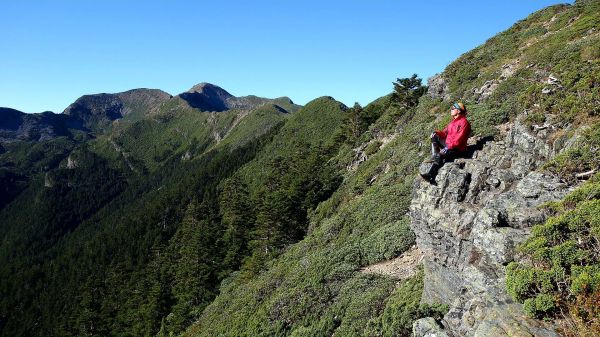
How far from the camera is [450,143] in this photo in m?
15.4

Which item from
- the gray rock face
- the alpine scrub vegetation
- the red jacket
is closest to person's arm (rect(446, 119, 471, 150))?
the red jacket

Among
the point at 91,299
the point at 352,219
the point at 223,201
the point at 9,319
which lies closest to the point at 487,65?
the point at 352,219

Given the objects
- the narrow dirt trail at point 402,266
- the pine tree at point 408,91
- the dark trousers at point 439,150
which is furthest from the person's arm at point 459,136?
the pine tree at point 408,91

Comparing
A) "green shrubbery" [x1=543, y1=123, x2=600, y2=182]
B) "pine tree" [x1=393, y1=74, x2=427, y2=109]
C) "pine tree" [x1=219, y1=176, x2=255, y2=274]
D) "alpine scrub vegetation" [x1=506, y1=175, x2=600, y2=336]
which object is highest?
"pine tree" [x1=393, y1=74, x2=427, y2=109]

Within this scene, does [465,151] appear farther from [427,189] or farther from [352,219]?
[352,219]

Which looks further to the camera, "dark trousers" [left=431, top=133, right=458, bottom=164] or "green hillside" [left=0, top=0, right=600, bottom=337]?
"dark trousers" [left=431, top=133, right=458, bottom=164]

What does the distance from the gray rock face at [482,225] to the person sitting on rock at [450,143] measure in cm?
42

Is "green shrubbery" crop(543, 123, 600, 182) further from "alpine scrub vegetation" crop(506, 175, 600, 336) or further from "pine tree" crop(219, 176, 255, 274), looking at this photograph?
"pine tree" crop(219, 176, 255, 274)

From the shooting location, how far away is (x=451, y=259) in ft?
42.3

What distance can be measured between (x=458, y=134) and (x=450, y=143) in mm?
478

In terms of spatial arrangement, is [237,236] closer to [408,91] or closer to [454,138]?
[408,91]

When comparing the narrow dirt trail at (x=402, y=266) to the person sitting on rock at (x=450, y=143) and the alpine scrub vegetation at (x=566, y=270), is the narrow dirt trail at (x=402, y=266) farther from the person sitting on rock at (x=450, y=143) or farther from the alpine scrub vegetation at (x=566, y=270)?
the alpine scrub vegetation at (x=566, y=270)

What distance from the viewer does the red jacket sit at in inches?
588

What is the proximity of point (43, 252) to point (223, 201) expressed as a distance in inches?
5016
